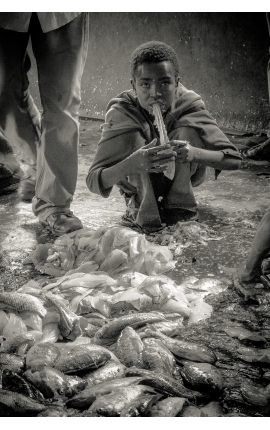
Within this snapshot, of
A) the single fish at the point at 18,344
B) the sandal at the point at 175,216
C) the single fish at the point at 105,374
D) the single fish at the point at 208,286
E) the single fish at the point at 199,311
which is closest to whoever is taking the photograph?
the single fish at the point at 105,374

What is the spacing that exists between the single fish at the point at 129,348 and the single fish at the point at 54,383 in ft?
0.78

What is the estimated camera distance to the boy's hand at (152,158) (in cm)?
346

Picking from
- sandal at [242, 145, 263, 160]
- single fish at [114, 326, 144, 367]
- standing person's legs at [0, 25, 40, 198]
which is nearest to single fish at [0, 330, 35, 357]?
single fish at [114, 326, 144, 367]

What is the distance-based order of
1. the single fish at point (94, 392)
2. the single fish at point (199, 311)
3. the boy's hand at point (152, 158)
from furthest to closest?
1. the boy's hand at point (152, 158)
2. the single fish at point (199, 311)
3. the single fish at point (94, 392)

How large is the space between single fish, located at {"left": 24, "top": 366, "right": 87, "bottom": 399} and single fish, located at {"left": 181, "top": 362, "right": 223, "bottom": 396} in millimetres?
414

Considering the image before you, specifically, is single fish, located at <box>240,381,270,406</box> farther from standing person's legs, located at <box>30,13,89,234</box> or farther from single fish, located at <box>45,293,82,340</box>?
standing person's legs, located at <box>30,13,89,234</box>

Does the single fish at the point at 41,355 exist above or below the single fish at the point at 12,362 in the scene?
above

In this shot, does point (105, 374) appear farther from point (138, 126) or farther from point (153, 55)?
point (153, 55)

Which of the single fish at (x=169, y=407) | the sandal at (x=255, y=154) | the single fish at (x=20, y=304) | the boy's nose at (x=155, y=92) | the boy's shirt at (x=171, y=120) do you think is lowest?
the single fish at (x=169, y=407)

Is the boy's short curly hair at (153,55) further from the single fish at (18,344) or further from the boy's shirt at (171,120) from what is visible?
the single fish at (18,344)

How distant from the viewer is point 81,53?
3.79m

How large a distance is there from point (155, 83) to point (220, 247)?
1.14 m

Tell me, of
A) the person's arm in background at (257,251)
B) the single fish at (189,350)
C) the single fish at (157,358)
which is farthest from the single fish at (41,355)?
the person's arm in background at (257,251)
